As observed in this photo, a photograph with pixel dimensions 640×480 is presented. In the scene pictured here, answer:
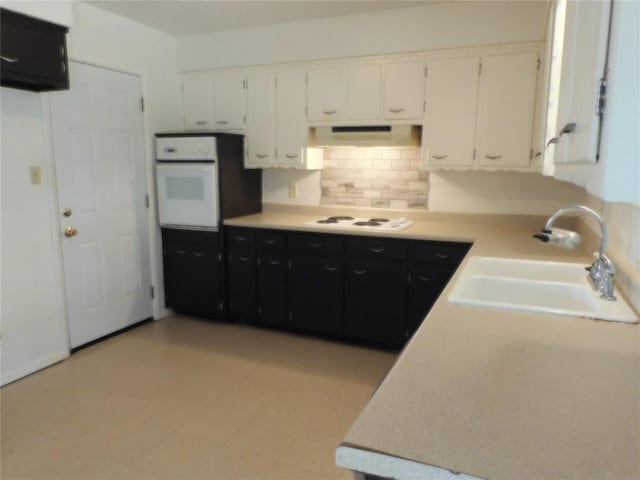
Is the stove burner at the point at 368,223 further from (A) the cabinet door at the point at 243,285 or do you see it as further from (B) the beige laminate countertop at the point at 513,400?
(B) the beige laminate countertop at the point at 513,400

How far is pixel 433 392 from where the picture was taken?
92 cm

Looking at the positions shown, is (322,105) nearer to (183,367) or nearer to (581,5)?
(183,367)

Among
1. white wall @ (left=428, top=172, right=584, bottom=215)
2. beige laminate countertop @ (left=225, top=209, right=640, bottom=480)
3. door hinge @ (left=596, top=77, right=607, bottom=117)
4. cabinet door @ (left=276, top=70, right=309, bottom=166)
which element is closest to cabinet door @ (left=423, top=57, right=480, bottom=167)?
white wall @ (left=428, top=172, right=584, bottom=215)

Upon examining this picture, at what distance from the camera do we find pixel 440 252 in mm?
3105

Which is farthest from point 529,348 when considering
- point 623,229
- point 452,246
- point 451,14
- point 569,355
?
point 451,14

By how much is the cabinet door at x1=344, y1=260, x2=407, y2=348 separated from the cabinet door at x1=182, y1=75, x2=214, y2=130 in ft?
6.41

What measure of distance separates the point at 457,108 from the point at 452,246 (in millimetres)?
1014

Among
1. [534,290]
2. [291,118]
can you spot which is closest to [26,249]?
[291,118]

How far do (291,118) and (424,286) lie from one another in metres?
1.77

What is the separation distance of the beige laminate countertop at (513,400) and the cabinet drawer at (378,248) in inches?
69.7

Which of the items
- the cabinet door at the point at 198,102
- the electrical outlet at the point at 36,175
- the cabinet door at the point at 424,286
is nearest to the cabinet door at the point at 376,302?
the cabinet door at the point at 424,286

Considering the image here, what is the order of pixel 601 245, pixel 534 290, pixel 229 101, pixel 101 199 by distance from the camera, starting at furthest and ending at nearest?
pixel 229 101 < pixel 101 199 < pixel 534 290 < pixel 601 245

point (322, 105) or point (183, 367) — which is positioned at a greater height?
point (322, 105)

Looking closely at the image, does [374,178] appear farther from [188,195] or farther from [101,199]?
[101,199]
